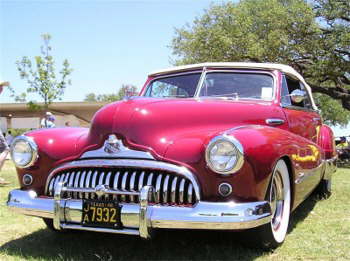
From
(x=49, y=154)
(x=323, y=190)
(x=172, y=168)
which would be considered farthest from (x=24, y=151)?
(x=323, y=190)

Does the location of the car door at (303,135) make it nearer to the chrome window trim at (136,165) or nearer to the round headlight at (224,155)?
the round headlight at (224,155)

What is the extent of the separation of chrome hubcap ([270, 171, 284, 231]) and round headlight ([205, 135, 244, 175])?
562mm

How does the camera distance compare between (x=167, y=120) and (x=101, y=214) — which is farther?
(x=167, y=120)

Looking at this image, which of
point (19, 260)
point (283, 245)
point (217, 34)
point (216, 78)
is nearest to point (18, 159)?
point (19, 260)

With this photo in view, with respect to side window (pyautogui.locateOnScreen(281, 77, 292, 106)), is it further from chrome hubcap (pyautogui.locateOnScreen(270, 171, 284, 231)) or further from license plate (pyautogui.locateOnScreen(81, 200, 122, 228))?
license plate (pyautogui.locateOnScreen(81, 200, 122, 228))

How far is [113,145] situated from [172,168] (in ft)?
1.72

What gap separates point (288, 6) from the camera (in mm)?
16359

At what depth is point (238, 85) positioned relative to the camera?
4.03 metres

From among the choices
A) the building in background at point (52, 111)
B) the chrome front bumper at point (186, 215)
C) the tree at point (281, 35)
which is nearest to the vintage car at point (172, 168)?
the chrome front bumper at point (186, 215)

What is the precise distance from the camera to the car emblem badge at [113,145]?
9.73 ft

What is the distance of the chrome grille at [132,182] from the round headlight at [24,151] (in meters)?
0.39

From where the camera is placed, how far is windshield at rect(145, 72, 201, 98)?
13.5ft

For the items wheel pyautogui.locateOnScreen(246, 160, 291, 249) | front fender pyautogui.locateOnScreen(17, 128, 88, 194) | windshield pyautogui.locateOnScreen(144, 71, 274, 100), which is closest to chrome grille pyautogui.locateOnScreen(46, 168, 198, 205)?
front fender pyautogui.locateOnScreen(17, 128, 88, 194)

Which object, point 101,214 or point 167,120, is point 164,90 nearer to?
point 167,120
